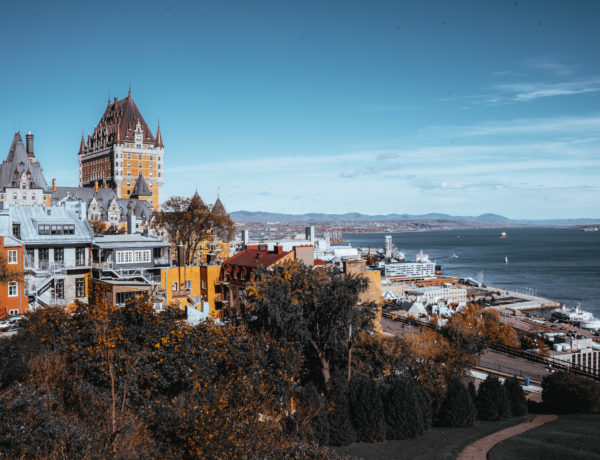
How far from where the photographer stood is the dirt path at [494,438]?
17.8 meters

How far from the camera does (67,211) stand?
1280 inches

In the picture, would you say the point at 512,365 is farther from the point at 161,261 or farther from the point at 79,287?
the point at 79,287

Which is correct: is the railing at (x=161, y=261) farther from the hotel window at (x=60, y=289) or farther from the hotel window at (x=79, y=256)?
the hotel window at (x=60, y=289)

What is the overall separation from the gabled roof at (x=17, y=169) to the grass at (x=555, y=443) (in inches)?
3299

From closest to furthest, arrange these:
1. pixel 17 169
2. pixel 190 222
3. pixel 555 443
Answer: pixel 555 443 → pixel 190 222 → pixel 17 169

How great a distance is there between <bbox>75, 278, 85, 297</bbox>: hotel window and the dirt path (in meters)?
21.2

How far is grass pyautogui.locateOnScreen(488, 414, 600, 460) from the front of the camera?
17594 mm

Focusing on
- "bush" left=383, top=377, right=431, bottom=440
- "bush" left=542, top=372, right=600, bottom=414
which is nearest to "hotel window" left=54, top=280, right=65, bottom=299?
"bush" left=383, top=377, right=431, bottom=440

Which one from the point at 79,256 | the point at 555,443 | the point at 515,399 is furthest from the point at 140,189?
the point at 555,443

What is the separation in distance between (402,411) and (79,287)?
1905 centimetres

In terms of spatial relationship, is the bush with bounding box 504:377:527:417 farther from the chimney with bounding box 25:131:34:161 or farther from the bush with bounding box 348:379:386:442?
the chimney with bounding box 25:131:34:161

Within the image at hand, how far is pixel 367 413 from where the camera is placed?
63.3 feet

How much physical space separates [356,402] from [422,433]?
8.97ft

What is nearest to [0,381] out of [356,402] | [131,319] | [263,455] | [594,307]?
[131,319]
